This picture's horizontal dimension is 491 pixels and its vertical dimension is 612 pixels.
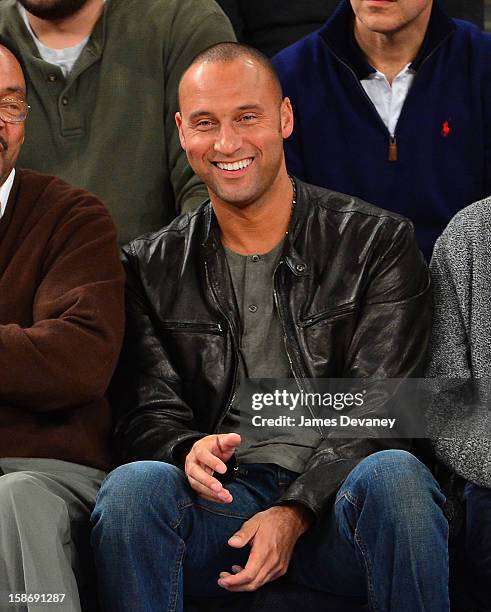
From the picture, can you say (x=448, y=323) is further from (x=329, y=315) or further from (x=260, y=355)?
(x=260, y=355)

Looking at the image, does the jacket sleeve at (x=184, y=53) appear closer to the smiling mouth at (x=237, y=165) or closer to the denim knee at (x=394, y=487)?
the smiling mouth at (x=237, y=165)

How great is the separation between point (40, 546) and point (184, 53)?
3.95 ft

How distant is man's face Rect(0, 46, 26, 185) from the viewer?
2.04 metres

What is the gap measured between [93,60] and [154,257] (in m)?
0.58

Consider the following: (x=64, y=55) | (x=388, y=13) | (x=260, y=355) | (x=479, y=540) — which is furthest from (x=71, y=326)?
(x=388, y=13)

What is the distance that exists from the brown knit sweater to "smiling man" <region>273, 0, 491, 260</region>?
58cm

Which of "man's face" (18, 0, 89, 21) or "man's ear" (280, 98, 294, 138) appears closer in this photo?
"man's ear" (280, 98, 294, 138)

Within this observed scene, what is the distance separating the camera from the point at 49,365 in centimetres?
181

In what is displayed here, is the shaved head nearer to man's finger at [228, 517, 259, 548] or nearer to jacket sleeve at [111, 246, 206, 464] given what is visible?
jacket sleeve at [111, 246, 206, 464]

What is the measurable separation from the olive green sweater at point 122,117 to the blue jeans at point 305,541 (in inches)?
30.3

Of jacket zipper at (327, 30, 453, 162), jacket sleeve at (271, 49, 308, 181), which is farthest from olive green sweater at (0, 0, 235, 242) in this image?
jacket zipper at (327, 30, 453, 162)

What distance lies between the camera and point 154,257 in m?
2.08

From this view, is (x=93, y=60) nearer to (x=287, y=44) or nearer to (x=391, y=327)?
(x=287, y=44)

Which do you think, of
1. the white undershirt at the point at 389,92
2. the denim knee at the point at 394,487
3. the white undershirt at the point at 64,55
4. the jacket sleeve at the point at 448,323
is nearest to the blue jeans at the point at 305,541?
the denim knee at the point at 394,487
